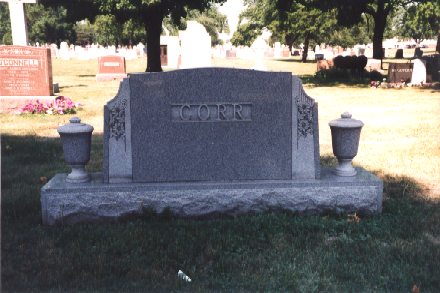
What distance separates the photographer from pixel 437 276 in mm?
3750

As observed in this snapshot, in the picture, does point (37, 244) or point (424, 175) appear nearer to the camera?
point (37, 244)

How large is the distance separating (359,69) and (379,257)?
21949 mm

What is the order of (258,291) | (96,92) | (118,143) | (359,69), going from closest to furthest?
(258,291) < (118,143) < (96,92) < (359,69)

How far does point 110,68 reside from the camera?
25.0m

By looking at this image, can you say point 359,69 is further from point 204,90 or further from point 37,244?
point 37,244

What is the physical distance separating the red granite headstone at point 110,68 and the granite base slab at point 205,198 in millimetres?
20434

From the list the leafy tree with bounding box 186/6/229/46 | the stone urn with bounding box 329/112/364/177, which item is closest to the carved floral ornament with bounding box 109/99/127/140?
the stone urn with bounding box 329/112/364/177

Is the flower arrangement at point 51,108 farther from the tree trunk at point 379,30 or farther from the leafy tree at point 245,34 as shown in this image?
the leafy tree at point 245,34

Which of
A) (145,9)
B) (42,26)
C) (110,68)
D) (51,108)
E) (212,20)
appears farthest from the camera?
(212,20)

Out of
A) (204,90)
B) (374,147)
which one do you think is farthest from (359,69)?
(204,90)

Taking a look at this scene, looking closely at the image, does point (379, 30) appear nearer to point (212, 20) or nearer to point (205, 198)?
point (205, 198)

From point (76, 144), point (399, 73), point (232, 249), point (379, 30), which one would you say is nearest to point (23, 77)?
point (76, 144)

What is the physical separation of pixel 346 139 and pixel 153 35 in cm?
2269

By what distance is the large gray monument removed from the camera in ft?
16.6
